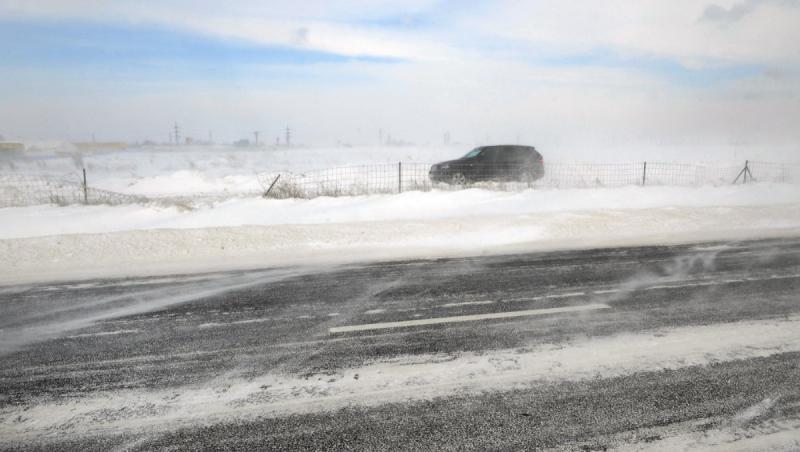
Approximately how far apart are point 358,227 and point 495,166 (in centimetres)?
1056

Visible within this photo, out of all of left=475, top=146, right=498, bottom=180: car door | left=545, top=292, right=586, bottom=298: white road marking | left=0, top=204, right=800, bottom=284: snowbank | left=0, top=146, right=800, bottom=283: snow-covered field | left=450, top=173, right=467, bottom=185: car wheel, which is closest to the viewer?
left=545, top=292, right=586, bottom=298: white road marking

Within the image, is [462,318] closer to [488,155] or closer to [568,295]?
[568,295]

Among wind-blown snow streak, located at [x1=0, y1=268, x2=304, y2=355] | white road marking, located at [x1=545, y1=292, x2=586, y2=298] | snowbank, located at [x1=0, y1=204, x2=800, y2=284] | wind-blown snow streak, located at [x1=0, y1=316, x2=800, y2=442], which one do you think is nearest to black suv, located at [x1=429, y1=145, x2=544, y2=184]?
snowbank, located at [x1=0, y1=204, x2=800, y2=284]

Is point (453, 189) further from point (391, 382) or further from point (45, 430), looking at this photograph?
point (45, 430)

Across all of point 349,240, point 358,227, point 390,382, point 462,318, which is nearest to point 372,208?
point 358,227

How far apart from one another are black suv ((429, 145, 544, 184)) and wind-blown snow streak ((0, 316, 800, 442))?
49.7ft

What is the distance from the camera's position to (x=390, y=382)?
355 cm

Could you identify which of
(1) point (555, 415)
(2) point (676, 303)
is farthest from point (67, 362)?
(2) point (676, 303)

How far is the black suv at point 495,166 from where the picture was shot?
19.4 m

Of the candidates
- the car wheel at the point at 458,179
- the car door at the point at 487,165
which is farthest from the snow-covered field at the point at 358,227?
the car door at the point at 487,165

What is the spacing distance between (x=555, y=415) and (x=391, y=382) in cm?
121

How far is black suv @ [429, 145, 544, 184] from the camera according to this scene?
19.4 m

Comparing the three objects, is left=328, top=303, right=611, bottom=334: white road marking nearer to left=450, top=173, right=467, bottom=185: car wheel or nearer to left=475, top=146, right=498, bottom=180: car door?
left=450, top=173, right=467, bottom=185: car wheel

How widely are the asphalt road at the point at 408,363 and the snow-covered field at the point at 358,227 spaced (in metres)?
1.97
